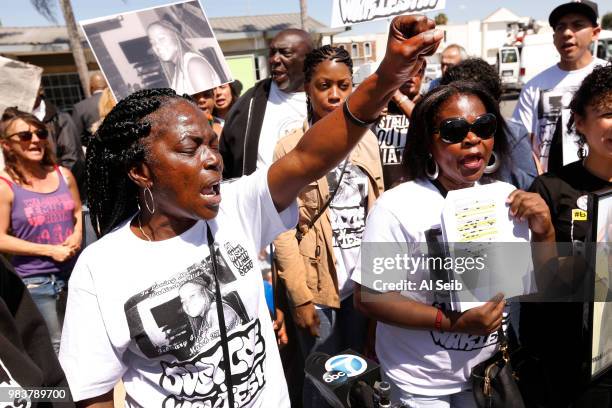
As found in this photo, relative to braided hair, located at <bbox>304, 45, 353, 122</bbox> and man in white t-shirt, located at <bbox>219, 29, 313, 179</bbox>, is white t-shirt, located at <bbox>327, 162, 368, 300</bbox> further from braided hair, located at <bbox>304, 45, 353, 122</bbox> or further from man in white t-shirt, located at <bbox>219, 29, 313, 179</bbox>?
man in white t-shirt, located at <bbox>219, 29, 313, 179</bbox>

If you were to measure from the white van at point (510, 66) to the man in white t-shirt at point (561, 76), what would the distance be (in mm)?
19026

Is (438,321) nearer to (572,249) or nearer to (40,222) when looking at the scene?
(572,249)

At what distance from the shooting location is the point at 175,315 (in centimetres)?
131

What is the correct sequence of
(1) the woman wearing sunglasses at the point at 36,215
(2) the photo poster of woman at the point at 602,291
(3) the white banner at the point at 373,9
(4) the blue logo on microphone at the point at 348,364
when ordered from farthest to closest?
(1) the woman wearing sunglasses at the point at 36,215 → (3) the white banner at the point at 373,9 → (2) the photo poster of woman at the point at 602,291 → (4) the blue logo on microphone at the point at 348,364

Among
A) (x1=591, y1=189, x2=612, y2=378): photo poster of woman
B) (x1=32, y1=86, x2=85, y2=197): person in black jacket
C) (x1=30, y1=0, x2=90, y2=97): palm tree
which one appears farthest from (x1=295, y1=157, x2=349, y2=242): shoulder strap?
(x1=30, y1=0, x2=90, y2=97): palm tree

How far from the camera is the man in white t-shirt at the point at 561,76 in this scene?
10.8 feet

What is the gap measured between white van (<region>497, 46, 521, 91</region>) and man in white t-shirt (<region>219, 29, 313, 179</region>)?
65.9ft

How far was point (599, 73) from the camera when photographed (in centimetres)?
200

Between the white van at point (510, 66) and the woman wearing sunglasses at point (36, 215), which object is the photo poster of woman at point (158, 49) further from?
the white van at point (510, 66)

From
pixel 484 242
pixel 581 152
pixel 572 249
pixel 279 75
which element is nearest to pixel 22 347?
pixel 484 242

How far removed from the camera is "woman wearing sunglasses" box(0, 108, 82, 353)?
3.07m

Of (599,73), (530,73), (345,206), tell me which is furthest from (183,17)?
(530,73)

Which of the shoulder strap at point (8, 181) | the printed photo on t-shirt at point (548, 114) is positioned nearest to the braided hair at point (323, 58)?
the printed photo on t-shirt at point (548, 114)

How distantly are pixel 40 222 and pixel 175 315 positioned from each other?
232cm
